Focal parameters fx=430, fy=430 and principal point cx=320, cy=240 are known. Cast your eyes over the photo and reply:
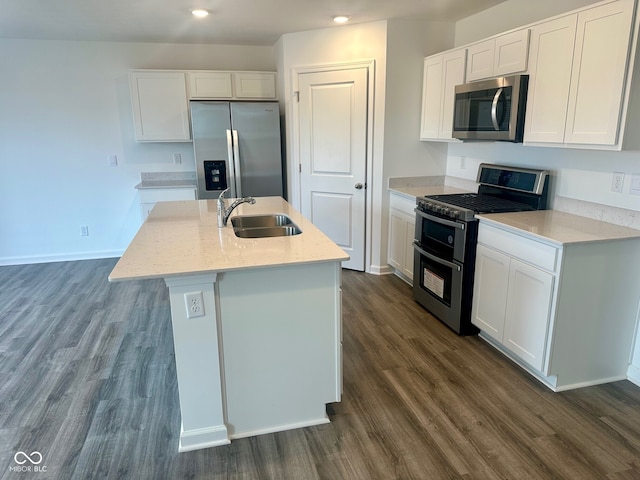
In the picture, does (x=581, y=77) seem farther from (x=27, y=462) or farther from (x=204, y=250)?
(x=27, y=462)

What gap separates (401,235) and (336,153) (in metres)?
1.10

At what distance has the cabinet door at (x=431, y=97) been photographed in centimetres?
382

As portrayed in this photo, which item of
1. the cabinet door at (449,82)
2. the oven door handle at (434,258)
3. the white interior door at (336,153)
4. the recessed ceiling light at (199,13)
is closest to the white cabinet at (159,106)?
the recessed ceiling light at (199,13)

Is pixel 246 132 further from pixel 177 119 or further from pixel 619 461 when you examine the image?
pixel 619 461

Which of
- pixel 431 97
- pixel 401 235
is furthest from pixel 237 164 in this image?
pixel 431 97

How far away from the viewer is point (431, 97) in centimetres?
396

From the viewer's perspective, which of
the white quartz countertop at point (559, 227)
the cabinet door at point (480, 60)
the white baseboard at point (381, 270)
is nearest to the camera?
the white quartz countertop at point (559, 227)

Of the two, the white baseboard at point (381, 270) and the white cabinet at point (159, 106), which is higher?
the white cabinet at point (159, 106)

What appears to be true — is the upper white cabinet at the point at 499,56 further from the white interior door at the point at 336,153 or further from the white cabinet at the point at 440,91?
the white interior door at the point at 336,153

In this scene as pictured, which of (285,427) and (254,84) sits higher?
(254,84)

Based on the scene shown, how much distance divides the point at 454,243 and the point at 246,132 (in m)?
2.66

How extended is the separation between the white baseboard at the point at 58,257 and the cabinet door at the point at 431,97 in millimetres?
3882

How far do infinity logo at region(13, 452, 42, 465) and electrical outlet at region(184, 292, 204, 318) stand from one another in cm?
99

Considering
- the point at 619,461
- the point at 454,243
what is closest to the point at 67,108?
the point at 454,243
